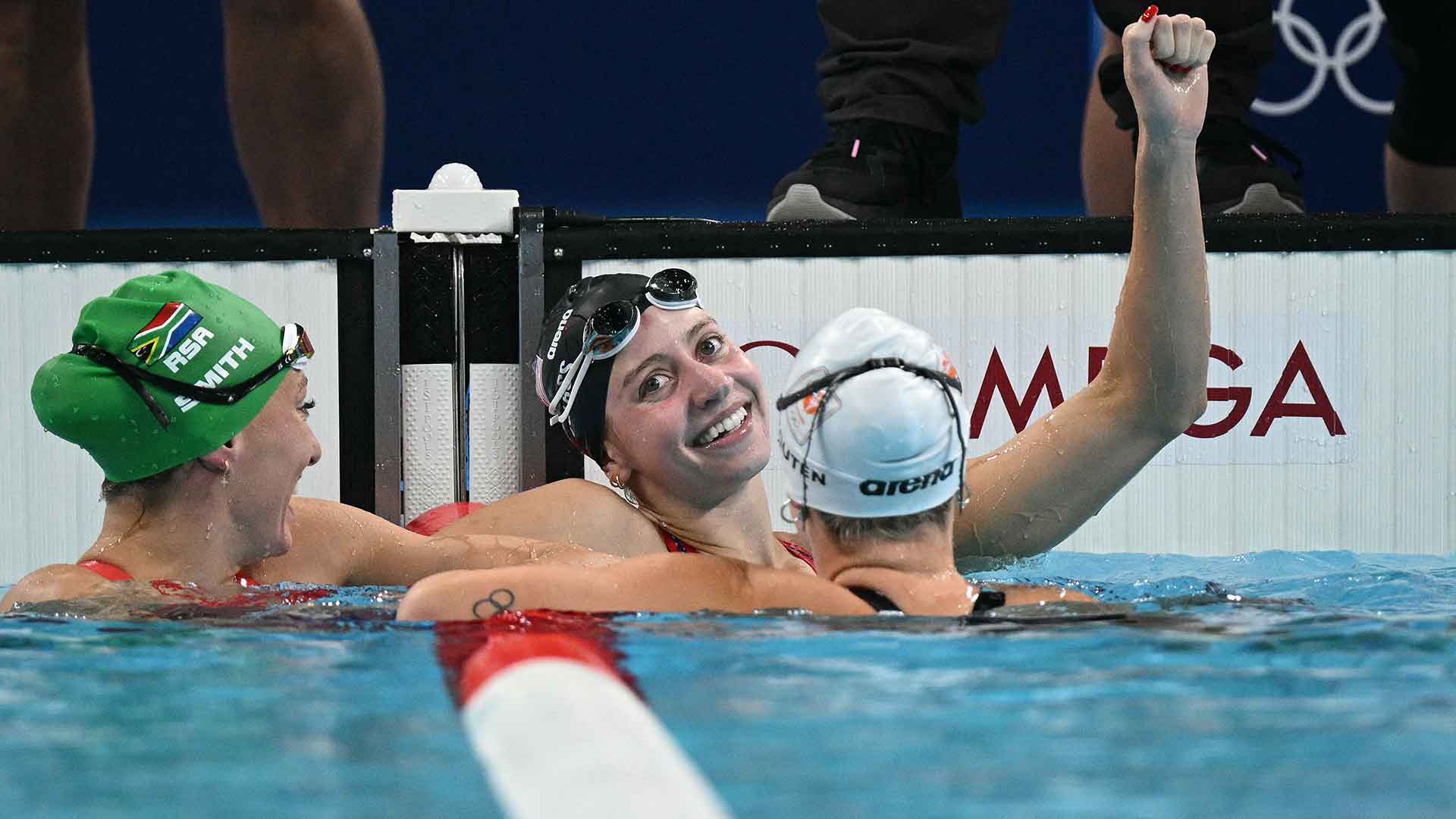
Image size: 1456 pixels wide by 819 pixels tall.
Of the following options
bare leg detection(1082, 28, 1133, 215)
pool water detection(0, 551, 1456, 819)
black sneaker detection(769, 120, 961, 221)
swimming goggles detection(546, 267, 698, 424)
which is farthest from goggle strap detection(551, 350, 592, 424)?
bare leg detection(1082, 28, 1133, 215)

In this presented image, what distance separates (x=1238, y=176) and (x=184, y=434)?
2.42 m

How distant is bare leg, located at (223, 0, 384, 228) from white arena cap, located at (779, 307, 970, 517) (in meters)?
2.10

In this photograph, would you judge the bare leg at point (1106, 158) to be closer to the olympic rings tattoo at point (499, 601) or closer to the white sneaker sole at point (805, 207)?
the white sneaker sole at point (805, 207)

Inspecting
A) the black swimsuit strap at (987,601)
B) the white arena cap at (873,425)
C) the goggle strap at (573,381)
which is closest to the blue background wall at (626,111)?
the goggle strap at (573,381)

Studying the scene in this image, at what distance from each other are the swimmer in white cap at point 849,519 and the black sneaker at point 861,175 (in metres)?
1.39

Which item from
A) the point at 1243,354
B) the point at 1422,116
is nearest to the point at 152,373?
the point at 1243,354

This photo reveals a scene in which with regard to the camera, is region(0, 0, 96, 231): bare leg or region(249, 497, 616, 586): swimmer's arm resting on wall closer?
region(249, 497, 616, 586): swimmer's arm resting on wall

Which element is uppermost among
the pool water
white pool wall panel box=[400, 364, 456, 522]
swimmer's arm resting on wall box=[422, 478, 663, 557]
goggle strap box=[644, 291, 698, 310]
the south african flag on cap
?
goggle strap box=[644, 291, 698, 310]

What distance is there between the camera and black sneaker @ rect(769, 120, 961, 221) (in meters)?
3.85

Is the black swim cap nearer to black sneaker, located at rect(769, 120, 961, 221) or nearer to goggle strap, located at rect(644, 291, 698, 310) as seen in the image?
goggle strap, located at rect(644, 291, 698, 310)

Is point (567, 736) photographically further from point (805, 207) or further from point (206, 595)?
point (805, 207)

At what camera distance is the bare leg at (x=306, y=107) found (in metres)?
4.13

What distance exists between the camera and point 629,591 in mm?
2410

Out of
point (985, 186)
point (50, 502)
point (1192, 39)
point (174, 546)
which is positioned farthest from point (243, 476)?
point (985, 186)
